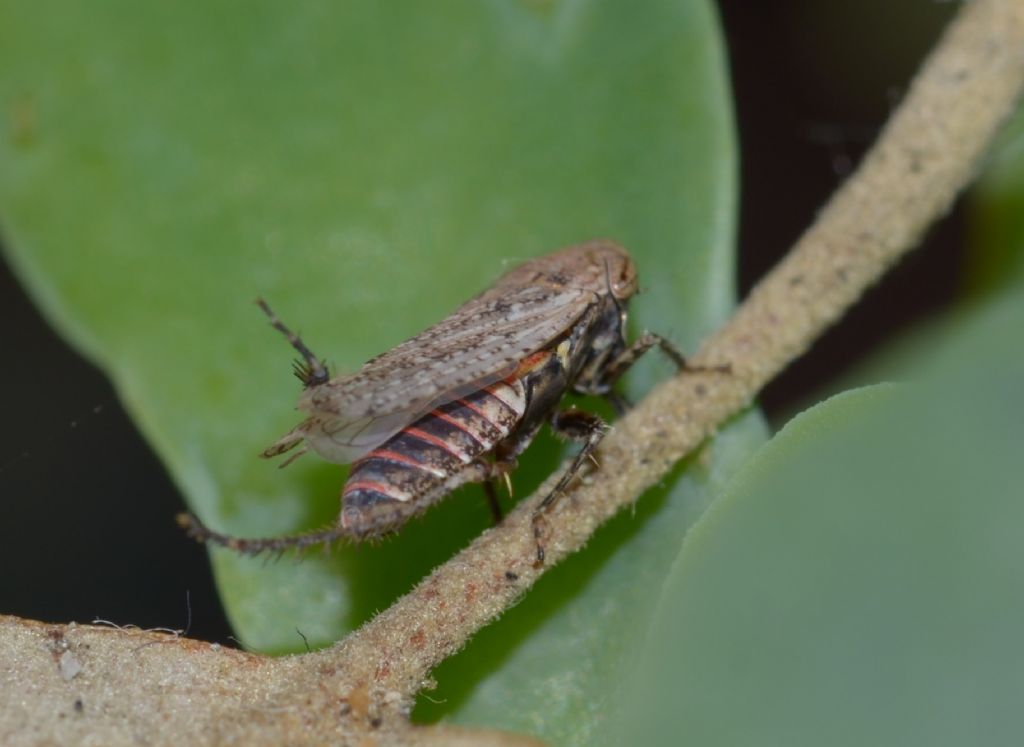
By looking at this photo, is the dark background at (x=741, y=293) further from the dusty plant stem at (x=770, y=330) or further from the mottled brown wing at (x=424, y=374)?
the dusty plant stem at (x=770, y=330)

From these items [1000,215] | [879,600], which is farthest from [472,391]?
[879,600]

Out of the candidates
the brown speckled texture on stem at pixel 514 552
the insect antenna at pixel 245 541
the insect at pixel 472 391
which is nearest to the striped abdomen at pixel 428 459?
the insect at pixel 472 391

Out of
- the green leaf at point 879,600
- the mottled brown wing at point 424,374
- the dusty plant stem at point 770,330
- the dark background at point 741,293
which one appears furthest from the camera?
the dark background at point 741,293

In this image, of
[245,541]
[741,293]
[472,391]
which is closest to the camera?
[245,541]

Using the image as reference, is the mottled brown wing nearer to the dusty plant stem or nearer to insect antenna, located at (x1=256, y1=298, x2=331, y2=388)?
insect antenna, located at (x1=256, y1=298, x2=331, y2=388)

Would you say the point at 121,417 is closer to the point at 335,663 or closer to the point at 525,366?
the point at 525,366

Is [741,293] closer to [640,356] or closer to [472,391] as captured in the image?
[640,356]
